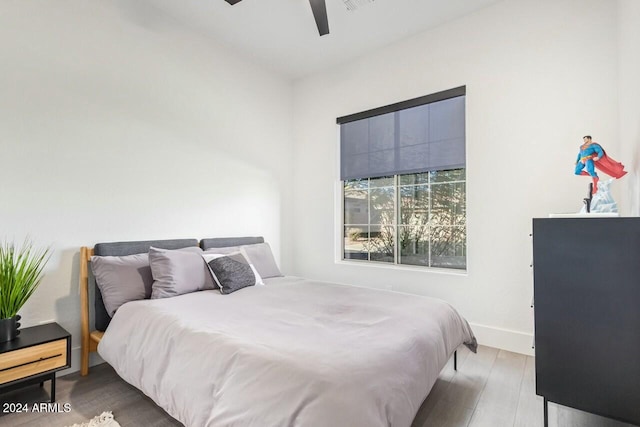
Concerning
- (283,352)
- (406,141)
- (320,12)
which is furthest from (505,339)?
(320,12)

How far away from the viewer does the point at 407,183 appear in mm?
3551

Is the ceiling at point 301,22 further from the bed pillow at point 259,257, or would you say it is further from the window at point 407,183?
the bed pillow at point 259,257

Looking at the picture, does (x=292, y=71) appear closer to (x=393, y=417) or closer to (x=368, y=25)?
(x=368, y=25)

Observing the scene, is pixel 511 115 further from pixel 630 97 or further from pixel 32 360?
pixel 32 360

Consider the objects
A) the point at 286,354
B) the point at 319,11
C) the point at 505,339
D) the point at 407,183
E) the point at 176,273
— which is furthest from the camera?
the point at 407,183

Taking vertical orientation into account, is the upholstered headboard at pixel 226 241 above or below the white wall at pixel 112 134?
below

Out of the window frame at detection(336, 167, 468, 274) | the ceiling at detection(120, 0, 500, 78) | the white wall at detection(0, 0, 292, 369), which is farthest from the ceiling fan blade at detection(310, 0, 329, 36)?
the window frame at detection(336, 167, 468, 274)

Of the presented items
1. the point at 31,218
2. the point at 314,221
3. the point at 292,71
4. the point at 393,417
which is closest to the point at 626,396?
the point at 393,417

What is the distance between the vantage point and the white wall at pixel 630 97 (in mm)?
1818

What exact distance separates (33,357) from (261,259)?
1.83 metres

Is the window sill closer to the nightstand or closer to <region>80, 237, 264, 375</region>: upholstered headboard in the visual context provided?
<region>80, 237, 264, 375</region>: upholstered headboard

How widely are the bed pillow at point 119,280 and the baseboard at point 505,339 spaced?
2.93 metres

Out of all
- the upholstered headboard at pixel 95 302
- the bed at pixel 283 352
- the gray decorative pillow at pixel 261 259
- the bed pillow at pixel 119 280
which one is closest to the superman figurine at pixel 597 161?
the bed at pixel 283 352

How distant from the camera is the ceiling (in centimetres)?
288
